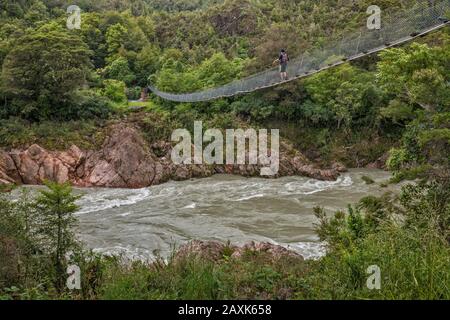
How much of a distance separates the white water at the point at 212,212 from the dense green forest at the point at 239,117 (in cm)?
170

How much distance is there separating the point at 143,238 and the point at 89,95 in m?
10.0

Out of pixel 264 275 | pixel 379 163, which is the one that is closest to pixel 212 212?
pixel 264 275

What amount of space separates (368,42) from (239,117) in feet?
30.4

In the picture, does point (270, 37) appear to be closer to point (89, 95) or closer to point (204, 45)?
point (89, 95)

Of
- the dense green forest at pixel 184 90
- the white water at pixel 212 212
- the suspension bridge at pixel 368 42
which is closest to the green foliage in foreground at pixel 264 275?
the white water at pixel 212 212

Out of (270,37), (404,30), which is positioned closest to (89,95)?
(270,37)

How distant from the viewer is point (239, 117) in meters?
18.0

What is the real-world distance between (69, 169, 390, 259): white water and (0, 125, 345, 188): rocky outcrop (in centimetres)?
53

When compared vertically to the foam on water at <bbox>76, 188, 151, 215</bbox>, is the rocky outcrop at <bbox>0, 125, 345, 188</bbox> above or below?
above

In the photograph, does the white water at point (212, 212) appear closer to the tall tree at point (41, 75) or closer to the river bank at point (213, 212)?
the river bank at point (213, 212)

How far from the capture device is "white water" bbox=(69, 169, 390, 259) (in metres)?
8.50

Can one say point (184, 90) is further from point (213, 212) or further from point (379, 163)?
point (213, 212)

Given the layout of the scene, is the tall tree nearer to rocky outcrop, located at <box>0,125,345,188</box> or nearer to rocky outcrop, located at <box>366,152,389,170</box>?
rocky outcrop, located at <box>0,125,345,188</box>

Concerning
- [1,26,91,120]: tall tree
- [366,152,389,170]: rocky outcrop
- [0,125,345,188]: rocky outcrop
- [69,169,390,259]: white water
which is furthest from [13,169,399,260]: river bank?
[1,26,91,120]: tall tree
